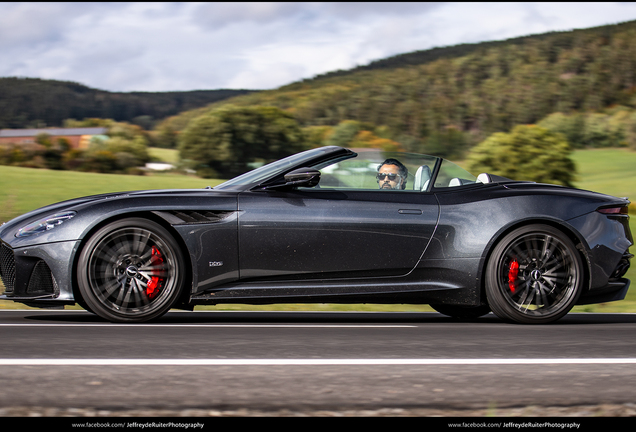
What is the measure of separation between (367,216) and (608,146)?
93.4 m

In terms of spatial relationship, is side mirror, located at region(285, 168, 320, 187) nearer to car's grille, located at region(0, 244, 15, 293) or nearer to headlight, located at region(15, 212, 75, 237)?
headlight, located at region(15, 212, 75, 237)

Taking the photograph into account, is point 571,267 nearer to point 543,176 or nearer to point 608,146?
point 543,176

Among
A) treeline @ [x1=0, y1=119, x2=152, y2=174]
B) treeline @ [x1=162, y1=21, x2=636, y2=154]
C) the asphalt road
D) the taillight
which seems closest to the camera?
the asphalt road

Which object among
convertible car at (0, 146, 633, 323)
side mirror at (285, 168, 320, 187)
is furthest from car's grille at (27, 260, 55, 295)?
side mirror at (285, 168, 320, 187)

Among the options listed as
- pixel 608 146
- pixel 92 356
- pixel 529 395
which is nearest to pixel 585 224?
pixel 529 395

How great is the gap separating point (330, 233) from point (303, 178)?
45 centimetres

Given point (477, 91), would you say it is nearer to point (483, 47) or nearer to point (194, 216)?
point (483, 47)

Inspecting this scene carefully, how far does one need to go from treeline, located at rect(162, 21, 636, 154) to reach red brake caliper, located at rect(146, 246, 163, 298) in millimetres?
85892

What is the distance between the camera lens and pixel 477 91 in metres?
130

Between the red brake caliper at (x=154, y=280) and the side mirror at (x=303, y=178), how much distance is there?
1065mm

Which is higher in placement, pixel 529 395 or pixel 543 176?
pixel 543 176

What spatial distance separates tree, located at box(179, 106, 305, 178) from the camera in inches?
2926
